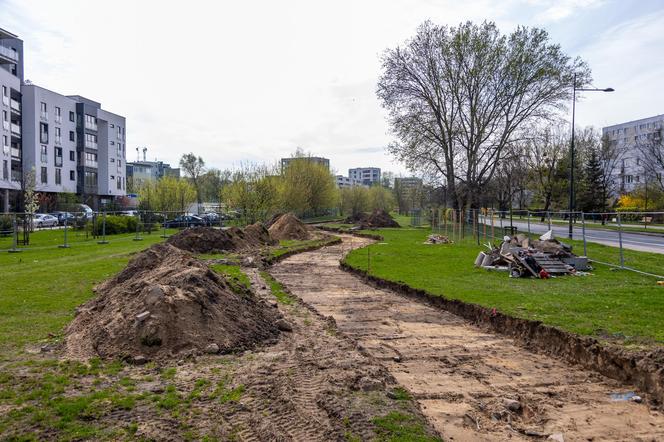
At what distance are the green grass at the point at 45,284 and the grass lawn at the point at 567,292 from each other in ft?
30.9

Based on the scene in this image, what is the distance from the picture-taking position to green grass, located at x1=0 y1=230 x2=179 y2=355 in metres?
8.64

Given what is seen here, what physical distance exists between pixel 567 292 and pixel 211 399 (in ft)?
34.9

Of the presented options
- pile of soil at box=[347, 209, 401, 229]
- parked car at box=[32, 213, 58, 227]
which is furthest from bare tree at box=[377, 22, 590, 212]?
parked car at box=[32, 213, 58, 227]

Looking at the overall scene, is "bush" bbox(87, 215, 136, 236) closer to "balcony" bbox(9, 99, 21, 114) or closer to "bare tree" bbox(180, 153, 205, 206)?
"balcony" bbox(9, 99, 21, 114)

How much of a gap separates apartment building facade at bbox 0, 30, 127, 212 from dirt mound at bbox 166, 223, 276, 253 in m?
25.5

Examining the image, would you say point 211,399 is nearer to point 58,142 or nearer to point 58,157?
point 58,157

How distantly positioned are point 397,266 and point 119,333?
44.5 ft

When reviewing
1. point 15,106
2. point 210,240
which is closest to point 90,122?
point 15,106

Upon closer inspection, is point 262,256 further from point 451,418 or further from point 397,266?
A: point 451,418

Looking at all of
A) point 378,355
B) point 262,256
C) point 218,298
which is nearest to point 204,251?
point 262,256

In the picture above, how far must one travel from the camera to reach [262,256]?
76.0 feet

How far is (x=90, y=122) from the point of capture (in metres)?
65.6

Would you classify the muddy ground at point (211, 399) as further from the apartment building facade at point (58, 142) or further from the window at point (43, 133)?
the window at point (43, 133)

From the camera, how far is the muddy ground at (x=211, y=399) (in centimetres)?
483
